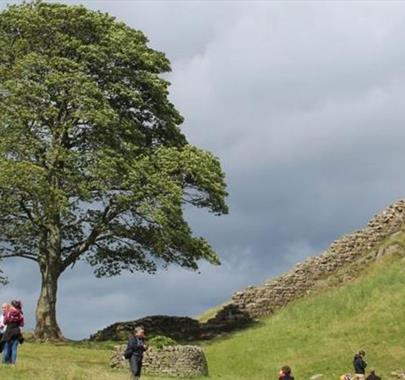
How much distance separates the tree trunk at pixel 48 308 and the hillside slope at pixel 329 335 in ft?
27.7

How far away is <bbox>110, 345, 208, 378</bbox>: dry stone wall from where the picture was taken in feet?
113

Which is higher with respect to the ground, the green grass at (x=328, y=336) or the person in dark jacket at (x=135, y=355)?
the green grass at (x=328, y=336)

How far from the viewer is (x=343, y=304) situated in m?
44.9

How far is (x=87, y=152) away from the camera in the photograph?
150 ft

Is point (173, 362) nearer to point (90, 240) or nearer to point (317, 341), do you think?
point (317, 341)

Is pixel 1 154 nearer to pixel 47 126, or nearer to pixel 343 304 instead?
pixel 47 126

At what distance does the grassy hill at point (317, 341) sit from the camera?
36.8 metres

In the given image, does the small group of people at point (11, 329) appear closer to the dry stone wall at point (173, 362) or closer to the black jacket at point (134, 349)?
the black jacket at point (134, 349)

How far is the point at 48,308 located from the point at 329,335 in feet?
50.1

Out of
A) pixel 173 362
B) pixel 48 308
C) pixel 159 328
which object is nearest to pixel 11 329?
pixel 173 362

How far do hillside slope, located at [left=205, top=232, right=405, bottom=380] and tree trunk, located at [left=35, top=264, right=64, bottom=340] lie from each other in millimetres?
8432

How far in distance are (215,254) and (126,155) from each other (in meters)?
7.38

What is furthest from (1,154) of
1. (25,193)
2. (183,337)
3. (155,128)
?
(183,337)

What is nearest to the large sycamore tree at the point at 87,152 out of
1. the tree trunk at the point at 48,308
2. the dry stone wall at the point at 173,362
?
the tree trunk at the point at 48,308
